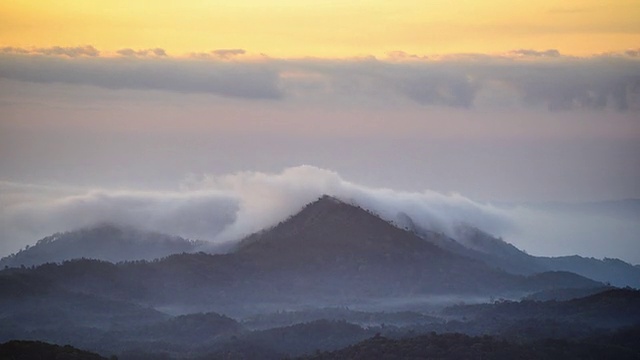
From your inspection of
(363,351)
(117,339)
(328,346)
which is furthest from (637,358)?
(117,339)

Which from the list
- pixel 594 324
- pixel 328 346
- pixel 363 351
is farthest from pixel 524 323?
pixel 363 351

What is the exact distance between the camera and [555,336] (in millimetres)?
181125

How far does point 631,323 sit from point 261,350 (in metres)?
43.0

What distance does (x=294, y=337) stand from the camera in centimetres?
19275

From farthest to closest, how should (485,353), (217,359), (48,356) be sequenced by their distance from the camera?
1. (217,359)
2. (485,353)
3. (48,356)

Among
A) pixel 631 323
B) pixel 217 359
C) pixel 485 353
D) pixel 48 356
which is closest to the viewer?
pixel 48 356

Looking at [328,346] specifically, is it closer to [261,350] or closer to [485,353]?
[261,350]

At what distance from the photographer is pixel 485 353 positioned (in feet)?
522

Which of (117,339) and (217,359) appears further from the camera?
(117,339)

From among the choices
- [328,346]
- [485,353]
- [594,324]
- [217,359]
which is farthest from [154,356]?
[594,324]

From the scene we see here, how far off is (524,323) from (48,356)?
66.7 metres

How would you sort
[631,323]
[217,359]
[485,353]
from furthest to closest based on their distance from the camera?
[631,323]
[217,359]
[485,353]

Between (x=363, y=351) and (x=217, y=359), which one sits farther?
(x=217, y=359)

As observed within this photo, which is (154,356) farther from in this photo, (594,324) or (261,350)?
(594,324)
